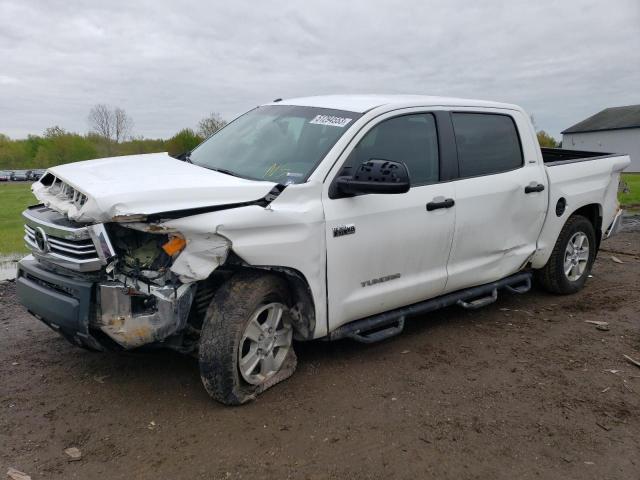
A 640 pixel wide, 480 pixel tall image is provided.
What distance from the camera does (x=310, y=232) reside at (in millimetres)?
3672

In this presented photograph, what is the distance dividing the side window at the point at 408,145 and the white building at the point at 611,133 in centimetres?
6433

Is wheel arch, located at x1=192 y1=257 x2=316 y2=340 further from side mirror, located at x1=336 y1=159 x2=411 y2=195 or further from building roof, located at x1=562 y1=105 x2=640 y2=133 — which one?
building roof, located at x1=562 y1=105 x2=640 y2=133

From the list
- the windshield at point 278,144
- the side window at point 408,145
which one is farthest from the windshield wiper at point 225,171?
the side window at point 408,145

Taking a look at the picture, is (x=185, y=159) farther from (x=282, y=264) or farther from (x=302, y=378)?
(x=302, y=378)

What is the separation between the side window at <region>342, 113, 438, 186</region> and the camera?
4.13 meters

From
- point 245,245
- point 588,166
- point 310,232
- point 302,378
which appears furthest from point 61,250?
point 588,166

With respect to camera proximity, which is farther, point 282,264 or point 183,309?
point 282,264

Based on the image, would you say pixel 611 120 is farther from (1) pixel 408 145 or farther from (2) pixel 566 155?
(1) pixel 408 145

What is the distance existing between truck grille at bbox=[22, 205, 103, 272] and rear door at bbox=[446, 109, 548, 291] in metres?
2.66

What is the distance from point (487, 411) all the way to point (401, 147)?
1.92 metres

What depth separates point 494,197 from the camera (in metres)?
4.85

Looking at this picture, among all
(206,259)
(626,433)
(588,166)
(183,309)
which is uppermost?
(588,166)

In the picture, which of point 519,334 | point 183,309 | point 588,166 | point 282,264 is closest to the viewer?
point 183,309

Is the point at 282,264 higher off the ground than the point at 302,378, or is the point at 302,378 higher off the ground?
the point at 282,264
